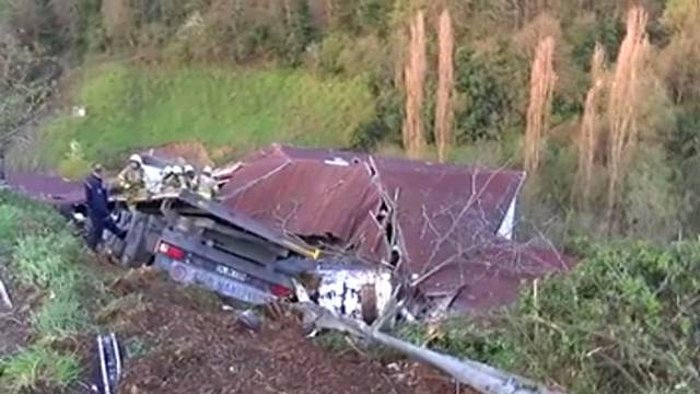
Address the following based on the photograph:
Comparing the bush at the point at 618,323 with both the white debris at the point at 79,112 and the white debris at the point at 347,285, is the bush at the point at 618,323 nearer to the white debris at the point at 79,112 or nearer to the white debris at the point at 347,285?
the white debris at the point at 347,285

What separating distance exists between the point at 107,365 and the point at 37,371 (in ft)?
1.24

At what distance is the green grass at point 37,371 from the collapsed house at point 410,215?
4.47m

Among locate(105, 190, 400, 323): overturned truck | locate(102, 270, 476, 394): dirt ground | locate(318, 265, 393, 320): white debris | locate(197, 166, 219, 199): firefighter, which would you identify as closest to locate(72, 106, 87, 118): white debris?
locate(197, 166, 219, 199): firefighter

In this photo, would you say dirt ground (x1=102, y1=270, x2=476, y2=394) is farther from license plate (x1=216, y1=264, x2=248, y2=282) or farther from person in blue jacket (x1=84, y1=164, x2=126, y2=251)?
person in blue jacket (x1=84, y1=164, x2=126, y2=251)

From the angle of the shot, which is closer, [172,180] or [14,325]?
[14,325]

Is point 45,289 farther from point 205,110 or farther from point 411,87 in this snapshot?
point 205,110

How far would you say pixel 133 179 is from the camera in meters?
10.6

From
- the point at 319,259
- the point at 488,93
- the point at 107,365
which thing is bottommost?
the point at 488,93


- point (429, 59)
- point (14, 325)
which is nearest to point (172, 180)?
point (14, 325)

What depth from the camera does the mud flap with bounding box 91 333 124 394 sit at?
5.18m

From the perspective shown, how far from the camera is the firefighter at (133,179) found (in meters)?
10.3

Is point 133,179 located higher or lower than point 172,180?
lower

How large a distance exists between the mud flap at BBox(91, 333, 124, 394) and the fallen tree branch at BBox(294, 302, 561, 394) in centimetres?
136

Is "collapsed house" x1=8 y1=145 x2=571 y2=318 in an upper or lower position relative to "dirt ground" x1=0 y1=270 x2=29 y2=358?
lower
